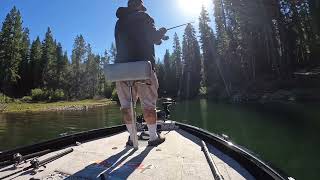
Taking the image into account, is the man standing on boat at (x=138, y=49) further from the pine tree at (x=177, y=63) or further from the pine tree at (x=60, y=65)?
the pine tree at (x=60, y=65)

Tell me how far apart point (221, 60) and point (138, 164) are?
76666 millimetres

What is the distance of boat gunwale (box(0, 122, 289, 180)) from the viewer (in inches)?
150

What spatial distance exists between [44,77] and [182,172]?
98436mm

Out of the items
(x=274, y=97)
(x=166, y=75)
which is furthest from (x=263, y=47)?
(x=166, y=75)

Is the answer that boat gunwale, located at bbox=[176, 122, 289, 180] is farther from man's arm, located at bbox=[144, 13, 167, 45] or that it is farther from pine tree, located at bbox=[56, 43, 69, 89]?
pine tree, located at bbox=[56, 43, 69, 89]

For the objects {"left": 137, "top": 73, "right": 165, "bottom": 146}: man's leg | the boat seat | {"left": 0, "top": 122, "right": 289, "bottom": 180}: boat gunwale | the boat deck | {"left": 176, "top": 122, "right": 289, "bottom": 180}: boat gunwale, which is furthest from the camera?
{"left": 137, "top": 73, "right": 165, "bottom": 146}: man's leg

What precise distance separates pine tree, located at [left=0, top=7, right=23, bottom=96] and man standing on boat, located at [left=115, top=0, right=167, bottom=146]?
83.9 meters

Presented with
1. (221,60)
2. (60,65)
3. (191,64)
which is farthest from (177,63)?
(60,65)

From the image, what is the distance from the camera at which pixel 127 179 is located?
12.5 ft

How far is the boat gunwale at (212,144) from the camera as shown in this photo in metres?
3.82

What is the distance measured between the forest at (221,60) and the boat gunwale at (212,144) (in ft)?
122

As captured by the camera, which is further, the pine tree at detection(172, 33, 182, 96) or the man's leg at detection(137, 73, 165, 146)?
the pine tree at detection(172, 33, 182, 96)

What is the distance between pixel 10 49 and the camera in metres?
84.1

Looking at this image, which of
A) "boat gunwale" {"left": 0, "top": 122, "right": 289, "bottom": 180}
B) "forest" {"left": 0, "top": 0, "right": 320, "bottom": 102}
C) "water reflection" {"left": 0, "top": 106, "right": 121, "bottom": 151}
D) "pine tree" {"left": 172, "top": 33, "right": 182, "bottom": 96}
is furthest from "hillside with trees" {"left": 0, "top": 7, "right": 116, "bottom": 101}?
"boat gunwale" {"left": 0, "top": 122, "right": 289, "bottom": 180}
